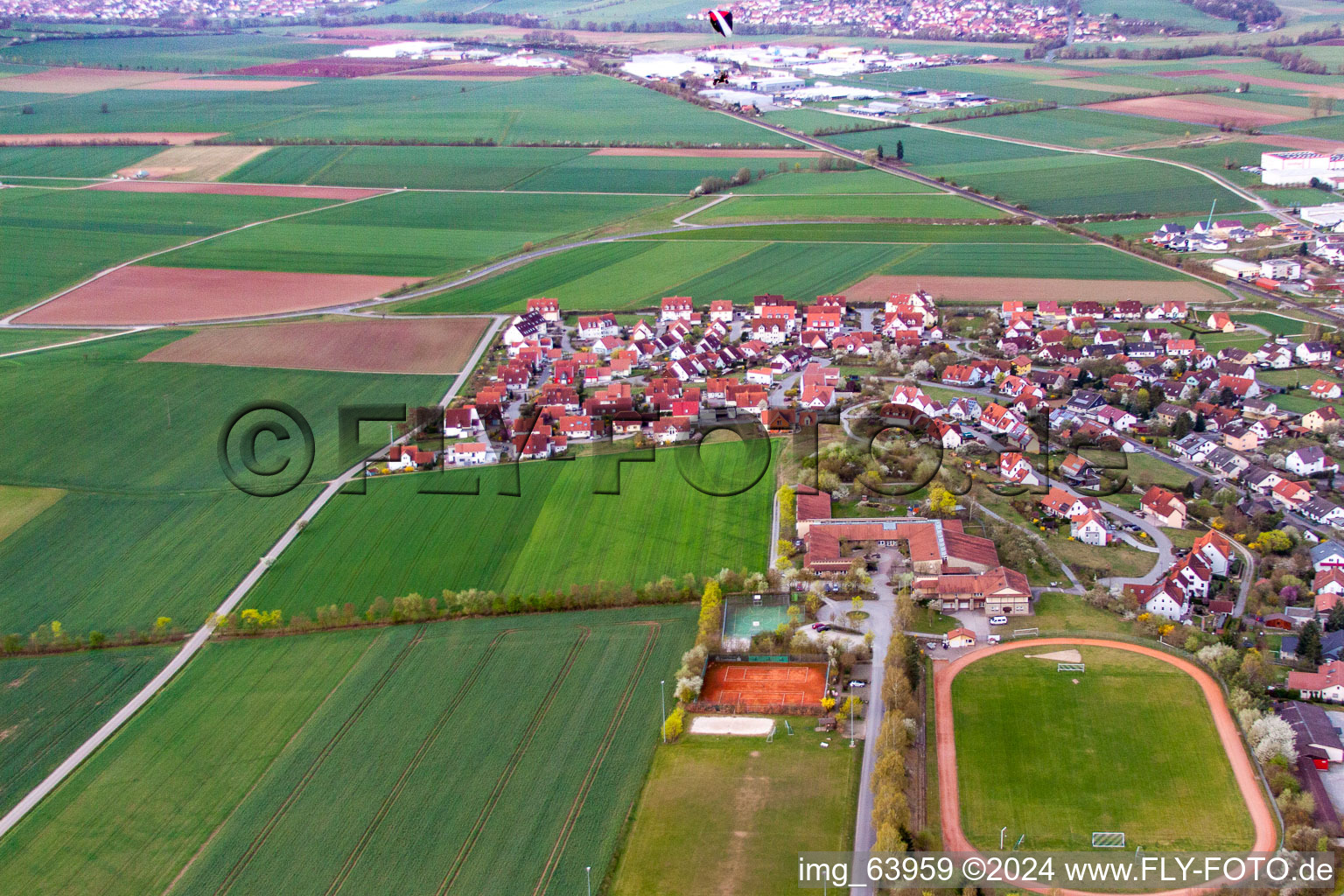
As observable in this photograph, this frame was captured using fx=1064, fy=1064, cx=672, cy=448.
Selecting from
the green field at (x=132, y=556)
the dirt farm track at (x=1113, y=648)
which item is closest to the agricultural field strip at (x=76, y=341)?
the green field at (x=132, y=556)

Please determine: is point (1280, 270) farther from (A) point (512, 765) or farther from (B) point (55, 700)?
(B) point (55, 700)

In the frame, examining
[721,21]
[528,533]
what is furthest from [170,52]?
[528,533]

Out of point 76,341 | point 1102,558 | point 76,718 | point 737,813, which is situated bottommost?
point 737,813

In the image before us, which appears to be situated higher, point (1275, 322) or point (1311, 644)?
point (1275, 322)

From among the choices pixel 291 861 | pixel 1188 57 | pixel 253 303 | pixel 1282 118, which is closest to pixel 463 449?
pixel 291 861

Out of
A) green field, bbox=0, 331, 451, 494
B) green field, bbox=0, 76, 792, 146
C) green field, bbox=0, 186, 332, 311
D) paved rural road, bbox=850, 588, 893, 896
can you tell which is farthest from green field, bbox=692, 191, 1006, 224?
paved rural road, bbox=850, 588, 893, 896

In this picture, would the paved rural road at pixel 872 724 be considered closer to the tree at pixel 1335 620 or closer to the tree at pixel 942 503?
the tree at pixel 942 503

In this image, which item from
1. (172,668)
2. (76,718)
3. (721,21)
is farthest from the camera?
(721,21)
